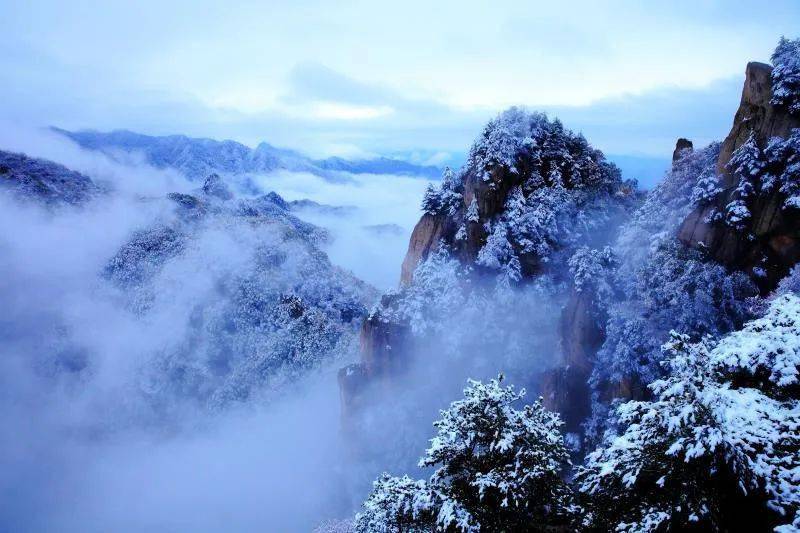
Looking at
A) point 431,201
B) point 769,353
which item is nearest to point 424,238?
point 431,201

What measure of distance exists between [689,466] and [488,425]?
16.8 feet

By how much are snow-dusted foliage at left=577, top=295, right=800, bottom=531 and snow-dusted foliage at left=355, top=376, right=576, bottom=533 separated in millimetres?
1361

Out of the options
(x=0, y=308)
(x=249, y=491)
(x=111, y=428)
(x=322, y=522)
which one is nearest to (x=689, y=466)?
(x=322, y=522)

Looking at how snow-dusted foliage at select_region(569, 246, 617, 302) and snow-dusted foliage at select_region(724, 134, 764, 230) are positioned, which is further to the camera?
snow-dusted foliage at select_region(569, 246, 617, 302)

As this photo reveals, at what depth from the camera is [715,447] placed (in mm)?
9617

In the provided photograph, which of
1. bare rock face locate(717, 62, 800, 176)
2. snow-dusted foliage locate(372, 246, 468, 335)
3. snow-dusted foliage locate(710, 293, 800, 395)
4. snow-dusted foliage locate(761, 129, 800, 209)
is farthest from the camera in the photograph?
snow-dusted foliage locate(372, 246, 468, 335)

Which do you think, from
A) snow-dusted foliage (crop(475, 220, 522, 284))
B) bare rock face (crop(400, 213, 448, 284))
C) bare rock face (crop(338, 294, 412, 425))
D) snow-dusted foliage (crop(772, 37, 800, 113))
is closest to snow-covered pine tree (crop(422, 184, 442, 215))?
bare rock face (crop(400, 213, 448, 284))

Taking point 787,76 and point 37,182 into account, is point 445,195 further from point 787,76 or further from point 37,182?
point 37,182

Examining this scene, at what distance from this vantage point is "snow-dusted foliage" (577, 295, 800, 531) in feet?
31.2

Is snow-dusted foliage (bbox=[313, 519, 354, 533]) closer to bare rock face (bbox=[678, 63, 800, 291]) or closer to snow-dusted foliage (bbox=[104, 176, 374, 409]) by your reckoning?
snow-dusted foliage (bbox=[104, 176, 374, 409])

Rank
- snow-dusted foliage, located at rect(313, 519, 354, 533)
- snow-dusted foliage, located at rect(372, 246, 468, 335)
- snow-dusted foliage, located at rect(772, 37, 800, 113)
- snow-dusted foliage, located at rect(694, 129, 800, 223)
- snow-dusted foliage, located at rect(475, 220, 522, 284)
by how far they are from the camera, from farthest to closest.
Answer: snow-dusted foliage, located at rect(313, 519, 354, 533) → snow-dusted foliage, located at rect(372, 246, 468, 335) → snow-dusted foliage, located at rect(475, 220, 522, 284) → snow-dusted foliage, located at rect(772, 37, 800, 113) → snow-dusted foliage, located at rect(694, 129, 800, 223)

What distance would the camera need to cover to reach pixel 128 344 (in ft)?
399

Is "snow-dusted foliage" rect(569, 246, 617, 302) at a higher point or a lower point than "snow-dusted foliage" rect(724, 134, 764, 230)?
lower

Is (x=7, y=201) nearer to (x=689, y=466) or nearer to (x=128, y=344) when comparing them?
(x=128, y=344)
